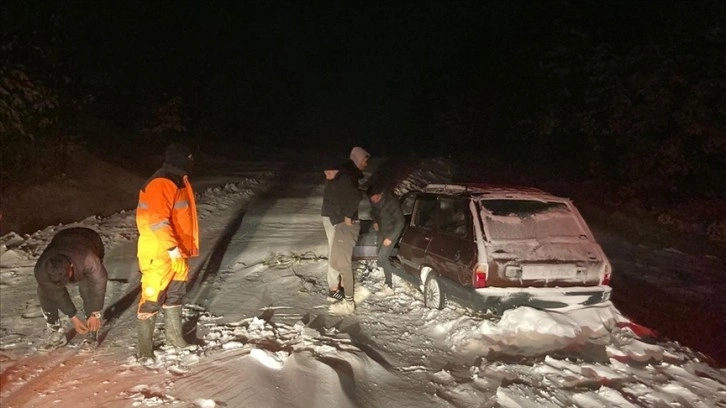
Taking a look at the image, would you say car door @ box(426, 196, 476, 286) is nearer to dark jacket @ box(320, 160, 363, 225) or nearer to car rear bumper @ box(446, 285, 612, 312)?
car rear bumper @ box(446, 285, 612, 312)

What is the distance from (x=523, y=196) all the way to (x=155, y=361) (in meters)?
4.15

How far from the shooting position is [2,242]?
861 centimetres

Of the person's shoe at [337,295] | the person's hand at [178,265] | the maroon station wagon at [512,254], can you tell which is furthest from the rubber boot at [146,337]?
the maroon station wagon at [512,254]

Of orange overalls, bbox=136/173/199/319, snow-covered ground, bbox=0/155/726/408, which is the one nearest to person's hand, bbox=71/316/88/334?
snow-covered ground, bbox=0/155/726/408

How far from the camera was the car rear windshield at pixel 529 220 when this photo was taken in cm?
579

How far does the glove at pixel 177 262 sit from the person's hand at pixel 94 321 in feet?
3.73

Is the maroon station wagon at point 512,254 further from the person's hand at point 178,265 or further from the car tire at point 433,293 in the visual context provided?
the person's hand at point 178,265

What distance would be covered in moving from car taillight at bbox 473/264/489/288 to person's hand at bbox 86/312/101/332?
3.71 meters

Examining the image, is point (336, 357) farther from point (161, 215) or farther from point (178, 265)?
point (161, 215)

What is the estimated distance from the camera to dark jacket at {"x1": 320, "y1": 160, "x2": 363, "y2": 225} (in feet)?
20.1

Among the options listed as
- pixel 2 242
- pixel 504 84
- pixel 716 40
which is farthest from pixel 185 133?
pixel 716 40

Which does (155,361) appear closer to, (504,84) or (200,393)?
(200,393)

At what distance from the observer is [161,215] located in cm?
440

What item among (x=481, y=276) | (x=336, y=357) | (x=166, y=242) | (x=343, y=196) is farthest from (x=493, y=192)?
(x=166, y=242)
